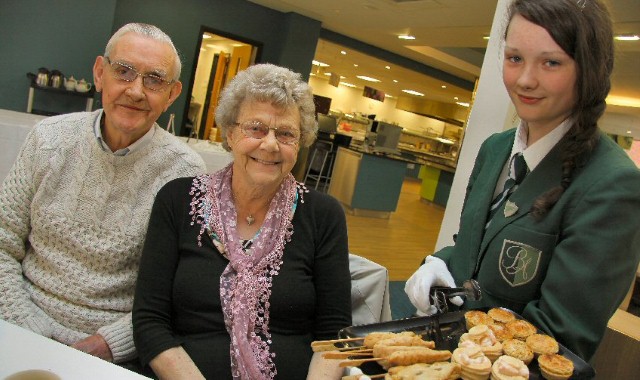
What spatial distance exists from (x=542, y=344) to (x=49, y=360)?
990 mm

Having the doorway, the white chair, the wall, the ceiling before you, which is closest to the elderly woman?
the white chair

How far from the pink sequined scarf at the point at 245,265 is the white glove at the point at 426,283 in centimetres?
42

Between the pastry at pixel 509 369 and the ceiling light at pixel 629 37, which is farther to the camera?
the ceiling light at pixel 629 37

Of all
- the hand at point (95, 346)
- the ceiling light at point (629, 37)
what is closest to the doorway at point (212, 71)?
the ceiling light at point (629, 37)

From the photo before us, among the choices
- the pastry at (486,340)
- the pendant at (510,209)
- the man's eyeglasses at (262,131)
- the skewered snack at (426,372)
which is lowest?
the skewered snack at (426,372)

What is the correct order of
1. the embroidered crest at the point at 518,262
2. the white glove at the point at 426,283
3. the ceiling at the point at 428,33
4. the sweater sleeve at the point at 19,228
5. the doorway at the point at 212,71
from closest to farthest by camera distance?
the embroidered crest at the point at 518,262 < the white glove at the point at 426,283 < the sweater sleeve at the point at 19,228 < the ceiling at the point at 428,33 < the doorway at the point at 212,71

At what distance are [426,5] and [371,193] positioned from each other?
319 centimetres

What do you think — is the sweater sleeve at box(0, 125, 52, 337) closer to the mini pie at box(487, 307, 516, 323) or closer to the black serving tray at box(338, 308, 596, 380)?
the black serving tray at box(338, 308, 596, 380)

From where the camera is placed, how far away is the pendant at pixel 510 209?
1226 mm

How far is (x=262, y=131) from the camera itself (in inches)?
59.4

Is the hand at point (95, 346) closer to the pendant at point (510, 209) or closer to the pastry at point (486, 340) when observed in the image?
the pastry at point (486, 340)

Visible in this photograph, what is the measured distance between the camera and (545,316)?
1.07 metres

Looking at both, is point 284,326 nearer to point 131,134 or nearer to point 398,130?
point 131,134

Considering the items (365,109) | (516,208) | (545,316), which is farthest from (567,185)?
(365,109)
